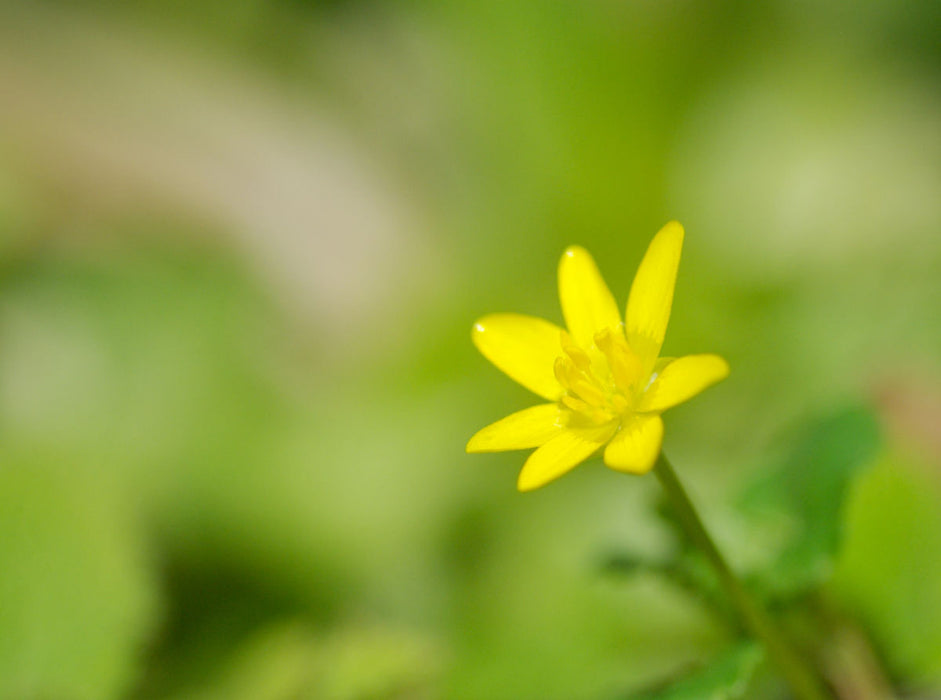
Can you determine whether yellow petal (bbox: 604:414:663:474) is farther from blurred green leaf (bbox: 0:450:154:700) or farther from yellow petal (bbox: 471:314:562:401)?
blurred green leaf (bbox: 0:450:154:700)

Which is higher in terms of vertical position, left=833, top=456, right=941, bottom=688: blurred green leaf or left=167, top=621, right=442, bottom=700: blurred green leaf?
left=167, top=621, right=442, bottom=700: blurred green leaf

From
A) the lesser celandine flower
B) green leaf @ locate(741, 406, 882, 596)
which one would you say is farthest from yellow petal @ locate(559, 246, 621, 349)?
green leaf @ locate(741, 406, 882, 596)

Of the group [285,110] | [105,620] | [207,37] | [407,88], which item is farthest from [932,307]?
[207,37]

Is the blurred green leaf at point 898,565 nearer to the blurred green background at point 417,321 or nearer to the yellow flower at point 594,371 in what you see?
the blurred green background at point 417,321

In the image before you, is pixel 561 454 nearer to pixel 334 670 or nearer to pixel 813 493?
pixel 813 493

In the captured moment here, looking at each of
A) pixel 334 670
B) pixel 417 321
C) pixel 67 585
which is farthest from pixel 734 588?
pixel 417 321
